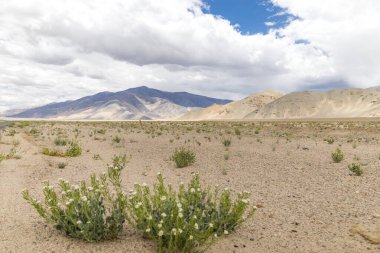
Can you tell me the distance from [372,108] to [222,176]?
5889 inches

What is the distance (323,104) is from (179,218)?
177567mm

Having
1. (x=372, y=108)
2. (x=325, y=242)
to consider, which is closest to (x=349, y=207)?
(x=325, y=242)

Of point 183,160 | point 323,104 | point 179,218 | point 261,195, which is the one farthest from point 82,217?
point 323,104

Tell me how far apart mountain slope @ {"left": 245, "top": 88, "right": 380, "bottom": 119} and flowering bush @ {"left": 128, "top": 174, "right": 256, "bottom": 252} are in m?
155

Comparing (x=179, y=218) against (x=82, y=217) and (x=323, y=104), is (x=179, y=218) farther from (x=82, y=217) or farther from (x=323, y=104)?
(x=323, y=104)

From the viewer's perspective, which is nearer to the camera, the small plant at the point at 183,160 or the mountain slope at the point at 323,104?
the small plant at the point at 183,160

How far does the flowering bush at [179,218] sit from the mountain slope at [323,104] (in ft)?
509

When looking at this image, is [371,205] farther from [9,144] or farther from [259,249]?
[9,144]

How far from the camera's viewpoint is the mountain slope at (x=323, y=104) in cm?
15512

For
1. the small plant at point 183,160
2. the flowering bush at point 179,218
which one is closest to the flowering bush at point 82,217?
the flowering bush at point 179,218

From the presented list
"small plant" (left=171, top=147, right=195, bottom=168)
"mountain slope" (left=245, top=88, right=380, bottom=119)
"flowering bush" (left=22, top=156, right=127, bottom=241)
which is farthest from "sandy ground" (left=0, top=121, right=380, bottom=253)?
"mountain slope" (left=245, top=88, right=380, bottom=119)

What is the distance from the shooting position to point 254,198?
9.86 meters

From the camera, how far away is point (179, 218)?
5.56 metres

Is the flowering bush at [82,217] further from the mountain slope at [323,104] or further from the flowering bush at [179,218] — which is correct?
the mountain slope at [323,104]
